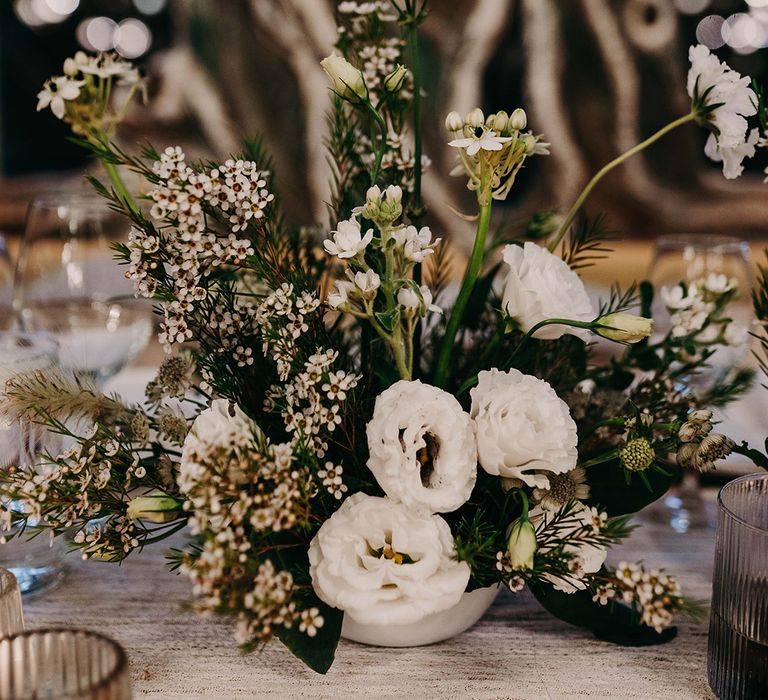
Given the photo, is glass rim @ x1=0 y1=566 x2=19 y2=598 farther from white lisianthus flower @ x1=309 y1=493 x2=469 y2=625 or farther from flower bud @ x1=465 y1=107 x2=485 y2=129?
flower bud @ x1=465 y1=107 x2=485 y2=129

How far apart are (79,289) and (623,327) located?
0.69m

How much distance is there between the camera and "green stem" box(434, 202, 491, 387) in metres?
0.50

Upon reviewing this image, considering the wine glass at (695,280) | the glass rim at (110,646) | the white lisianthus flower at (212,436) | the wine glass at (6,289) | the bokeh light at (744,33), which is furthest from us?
the bokeh light at (744,33)

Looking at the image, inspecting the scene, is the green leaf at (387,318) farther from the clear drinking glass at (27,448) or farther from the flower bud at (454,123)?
the clear drinking glass at (27,448)

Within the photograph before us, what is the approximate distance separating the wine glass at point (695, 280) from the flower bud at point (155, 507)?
449 mm

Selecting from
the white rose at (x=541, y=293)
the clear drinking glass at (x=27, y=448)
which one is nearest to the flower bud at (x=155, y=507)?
the clear drinking glass at (x=27, y=448)

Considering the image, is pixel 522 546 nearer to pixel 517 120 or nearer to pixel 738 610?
pixel 738 610

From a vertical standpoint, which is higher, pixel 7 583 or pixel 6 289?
pixel 6 289

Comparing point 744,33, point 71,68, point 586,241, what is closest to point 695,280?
A: point 586,241

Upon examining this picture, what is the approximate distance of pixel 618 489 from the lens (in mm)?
568

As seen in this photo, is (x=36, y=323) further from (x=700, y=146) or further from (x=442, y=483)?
(x=700, y=146)

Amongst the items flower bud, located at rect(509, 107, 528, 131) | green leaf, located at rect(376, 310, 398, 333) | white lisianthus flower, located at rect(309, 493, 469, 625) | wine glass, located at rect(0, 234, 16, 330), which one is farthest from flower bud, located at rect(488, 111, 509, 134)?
wine glass, located at rect(0, 234, 16, 330)

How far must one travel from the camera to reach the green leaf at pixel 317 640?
1.61 feet

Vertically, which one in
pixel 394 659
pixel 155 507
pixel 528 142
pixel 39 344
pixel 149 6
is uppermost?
pixel 149 6
